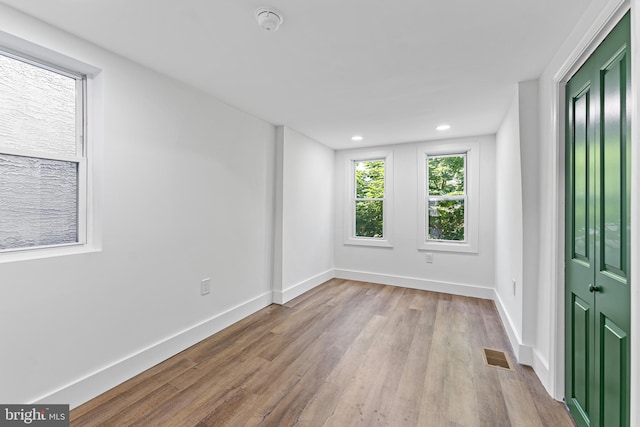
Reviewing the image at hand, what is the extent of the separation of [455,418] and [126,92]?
9.87 ft

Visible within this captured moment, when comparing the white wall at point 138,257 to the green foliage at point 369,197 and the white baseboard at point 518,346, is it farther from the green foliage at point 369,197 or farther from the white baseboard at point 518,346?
the white baseboard at point 518,346

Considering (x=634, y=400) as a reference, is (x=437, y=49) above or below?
above

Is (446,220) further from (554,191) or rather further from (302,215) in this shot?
(554,191)

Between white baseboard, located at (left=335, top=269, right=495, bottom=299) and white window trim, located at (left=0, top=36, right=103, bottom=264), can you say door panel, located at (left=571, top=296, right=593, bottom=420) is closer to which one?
white baseboard, located at (left=335, top=269, right=495, bottom=299)

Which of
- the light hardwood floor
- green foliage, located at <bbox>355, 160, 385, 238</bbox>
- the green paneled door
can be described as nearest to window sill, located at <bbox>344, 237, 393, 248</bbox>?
green foliage, located at <bbox>355, 160, 385, 238</bbox>

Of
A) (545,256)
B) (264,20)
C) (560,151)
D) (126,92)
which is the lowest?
A: (545,256)

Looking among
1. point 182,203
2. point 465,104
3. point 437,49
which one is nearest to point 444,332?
point 465,104

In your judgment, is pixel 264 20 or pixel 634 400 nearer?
pixel 634 400

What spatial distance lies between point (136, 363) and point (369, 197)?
379cm

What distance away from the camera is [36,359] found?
1558mm

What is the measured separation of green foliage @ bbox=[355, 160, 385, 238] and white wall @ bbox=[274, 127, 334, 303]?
1.58 feet

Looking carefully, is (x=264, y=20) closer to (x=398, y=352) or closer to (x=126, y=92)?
(x=126, y=92)

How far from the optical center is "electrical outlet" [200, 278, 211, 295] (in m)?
2.57

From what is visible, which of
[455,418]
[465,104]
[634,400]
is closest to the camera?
[634,400]
